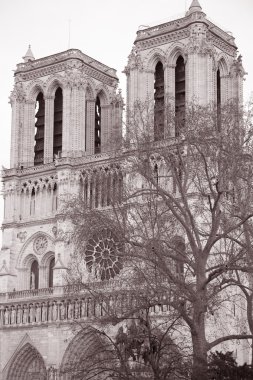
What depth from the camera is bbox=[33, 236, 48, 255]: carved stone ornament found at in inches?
1718

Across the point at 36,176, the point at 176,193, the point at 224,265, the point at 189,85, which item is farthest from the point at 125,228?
the point at 36,176

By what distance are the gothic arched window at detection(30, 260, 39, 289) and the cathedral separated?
5 cm

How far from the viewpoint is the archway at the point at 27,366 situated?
4262 cm

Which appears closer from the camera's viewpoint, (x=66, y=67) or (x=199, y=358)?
(x=199, y=358)

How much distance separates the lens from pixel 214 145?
79.6ft

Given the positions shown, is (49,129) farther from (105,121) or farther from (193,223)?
(193,223)

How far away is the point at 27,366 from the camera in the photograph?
4297cm

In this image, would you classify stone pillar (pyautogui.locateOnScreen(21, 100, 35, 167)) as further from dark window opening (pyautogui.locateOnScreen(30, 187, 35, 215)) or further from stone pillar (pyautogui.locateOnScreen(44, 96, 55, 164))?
dark window opening (pyautogui.locateOnScreen(30, 187, 35, 215))

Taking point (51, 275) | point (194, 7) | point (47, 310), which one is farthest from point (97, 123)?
point (47, 310)

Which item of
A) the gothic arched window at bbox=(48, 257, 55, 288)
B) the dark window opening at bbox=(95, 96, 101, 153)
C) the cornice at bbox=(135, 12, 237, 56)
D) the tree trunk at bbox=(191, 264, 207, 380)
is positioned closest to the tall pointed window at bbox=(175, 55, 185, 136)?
the cornice at bbox=(135, 12, 237, 56)

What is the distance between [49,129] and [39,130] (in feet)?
5.04

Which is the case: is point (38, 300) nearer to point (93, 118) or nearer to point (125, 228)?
point (93, 118)

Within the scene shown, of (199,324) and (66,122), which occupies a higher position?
(66,122)

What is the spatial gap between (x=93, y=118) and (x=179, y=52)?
6.72m
